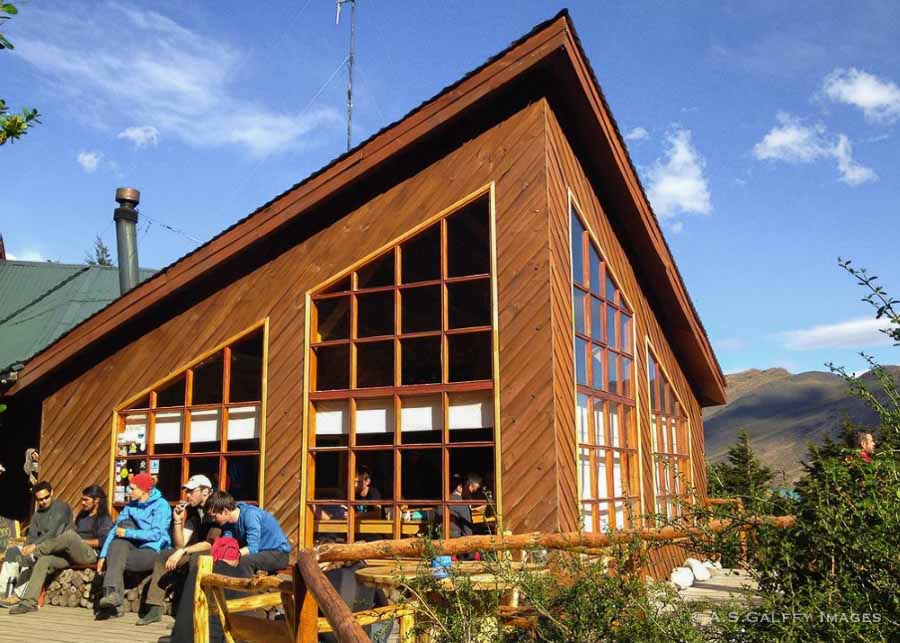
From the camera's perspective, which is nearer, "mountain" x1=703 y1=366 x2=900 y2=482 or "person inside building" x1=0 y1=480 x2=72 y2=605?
"person inside building" x1=0 y1=480 x2=72 y2=605

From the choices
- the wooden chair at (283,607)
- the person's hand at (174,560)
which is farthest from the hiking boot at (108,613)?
the wooden chair at (283,607)

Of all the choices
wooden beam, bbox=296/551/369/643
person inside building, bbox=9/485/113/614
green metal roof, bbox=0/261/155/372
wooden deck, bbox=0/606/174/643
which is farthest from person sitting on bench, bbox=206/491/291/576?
green metal roof, bbox=0/261/155/372

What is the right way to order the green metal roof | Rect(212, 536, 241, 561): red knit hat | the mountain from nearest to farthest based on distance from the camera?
Rect(212, 536, 241, 561): red knit hat
the green metal roof
the mountain

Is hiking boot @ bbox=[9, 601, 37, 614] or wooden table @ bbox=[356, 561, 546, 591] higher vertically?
wooden table @ bbox=[356, 561, 546, 591]

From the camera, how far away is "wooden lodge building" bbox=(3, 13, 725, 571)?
26.0 ft

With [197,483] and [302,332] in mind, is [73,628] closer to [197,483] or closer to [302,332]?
[197,483]

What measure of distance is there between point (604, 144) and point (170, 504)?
6.20m

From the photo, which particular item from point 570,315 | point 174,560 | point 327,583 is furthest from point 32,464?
point 327,583

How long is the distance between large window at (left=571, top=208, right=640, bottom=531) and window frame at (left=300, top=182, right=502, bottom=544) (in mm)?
967

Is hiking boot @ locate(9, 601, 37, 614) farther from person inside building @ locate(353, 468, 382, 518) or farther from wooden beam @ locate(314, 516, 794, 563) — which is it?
wooden beam @ locate(314, 516, 794, 563)

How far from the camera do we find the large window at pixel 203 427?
352 inches

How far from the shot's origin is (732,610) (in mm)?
3527

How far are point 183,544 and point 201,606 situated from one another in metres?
3.13

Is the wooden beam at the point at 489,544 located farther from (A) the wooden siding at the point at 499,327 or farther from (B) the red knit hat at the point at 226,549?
(B) the red knit hat at the point at 226,549
